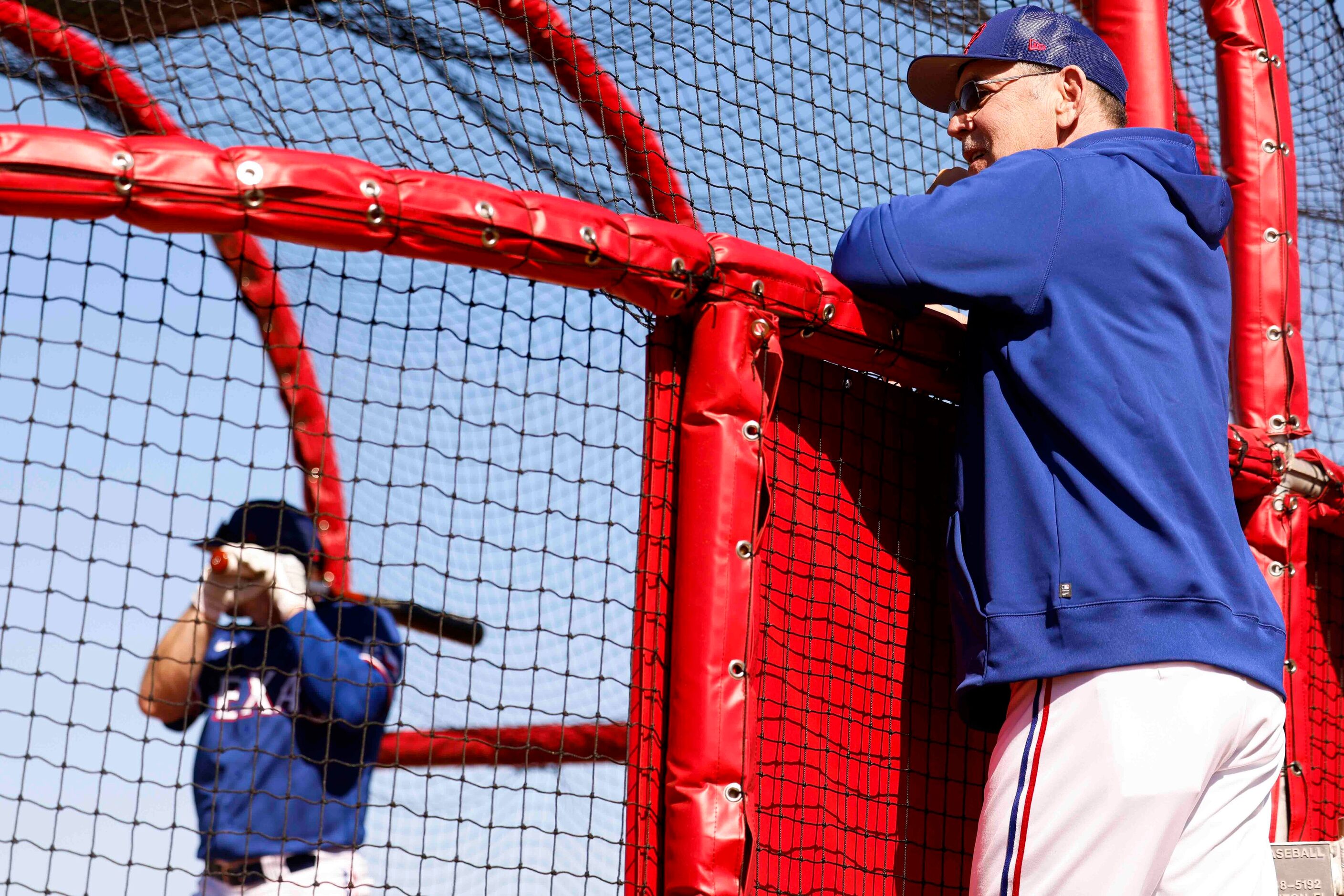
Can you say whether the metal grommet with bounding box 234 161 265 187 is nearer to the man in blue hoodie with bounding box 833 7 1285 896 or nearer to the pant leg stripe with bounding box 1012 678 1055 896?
the man in blue hoodie with bounding box 833 7 1285 896

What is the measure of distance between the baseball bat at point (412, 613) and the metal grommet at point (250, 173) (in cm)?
121

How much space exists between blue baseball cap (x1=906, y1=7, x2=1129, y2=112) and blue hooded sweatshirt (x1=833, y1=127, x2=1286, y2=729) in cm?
24

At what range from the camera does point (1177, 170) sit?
231 cm

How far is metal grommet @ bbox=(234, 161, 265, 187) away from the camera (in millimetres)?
1935

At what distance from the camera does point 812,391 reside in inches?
95.8

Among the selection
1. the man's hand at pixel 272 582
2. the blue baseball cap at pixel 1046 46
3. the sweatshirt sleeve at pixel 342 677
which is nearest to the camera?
the blue baseball cap at pixel 1046 46

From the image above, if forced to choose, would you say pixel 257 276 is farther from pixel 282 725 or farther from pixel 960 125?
pixel 960 125

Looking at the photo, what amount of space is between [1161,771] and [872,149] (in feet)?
5.47

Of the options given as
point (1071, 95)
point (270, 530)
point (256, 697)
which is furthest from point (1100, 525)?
point (270, 530)

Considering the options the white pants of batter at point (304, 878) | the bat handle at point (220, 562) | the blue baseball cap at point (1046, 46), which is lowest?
the white pants of batter at point (304, 878)

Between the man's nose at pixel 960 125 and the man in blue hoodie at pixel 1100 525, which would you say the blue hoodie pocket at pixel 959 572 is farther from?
the man's nose at pixel 960 125

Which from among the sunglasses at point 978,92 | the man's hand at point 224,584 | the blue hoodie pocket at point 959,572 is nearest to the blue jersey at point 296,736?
the man's hand at point 224,584

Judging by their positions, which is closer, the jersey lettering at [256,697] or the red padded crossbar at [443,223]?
the red padded crossbar at [443,223]

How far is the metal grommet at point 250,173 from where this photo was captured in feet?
6.35
